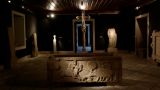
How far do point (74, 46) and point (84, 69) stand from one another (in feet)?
25.9

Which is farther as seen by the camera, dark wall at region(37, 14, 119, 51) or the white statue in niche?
dark wall at region(37, 14, 119, 51)

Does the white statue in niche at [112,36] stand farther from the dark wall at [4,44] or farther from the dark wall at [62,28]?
the dark wall at [4,44]

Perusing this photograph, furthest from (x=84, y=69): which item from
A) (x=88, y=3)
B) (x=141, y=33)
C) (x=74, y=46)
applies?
(x=74, y=46)

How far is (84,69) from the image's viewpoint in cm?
510

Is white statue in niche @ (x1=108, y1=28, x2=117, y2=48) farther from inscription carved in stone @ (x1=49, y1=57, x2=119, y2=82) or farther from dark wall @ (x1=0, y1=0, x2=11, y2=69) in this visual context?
inscription carved in stone @ (x1=49, y1=57, x2=119, y2=82)

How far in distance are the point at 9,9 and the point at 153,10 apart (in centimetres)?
589

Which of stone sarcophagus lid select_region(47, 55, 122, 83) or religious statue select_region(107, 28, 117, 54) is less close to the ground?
religious statue select_region(107, 28, 117, 54)

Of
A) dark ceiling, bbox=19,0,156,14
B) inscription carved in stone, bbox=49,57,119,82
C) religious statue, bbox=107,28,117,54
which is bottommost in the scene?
inscription carved in stone, bbox=49,57,119,82

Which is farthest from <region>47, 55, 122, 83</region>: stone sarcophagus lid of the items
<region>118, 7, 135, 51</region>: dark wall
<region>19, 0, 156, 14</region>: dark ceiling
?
<region>118, 7, 135, 51</region>: dark wall

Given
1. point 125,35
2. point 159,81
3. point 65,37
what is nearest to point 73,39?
point 65,37

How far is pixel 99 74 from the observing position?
5125 millimetres

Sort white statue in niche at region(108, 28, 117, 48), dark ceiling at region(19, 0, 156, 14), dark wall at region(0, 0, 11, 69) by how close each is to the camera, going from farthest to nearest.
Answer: white statue in niche at region(108, 28, 117, 48) < dark wall at region(0, 0, 11, 69) < dark ceiling at region(19, 0, 156, 14)

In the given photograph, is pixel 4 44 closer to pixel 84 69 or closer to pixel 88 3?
pixel 88 3

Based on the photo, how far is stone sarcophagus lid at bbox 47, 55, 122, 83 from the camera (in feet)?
16.6
